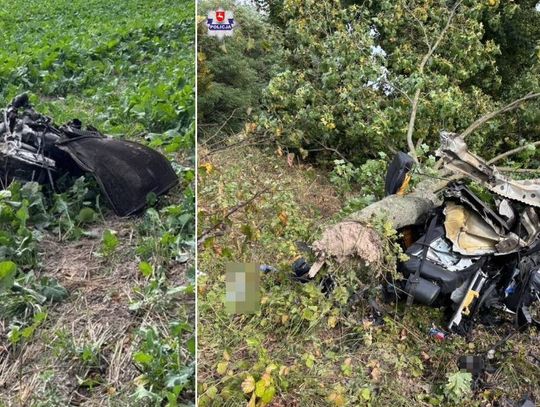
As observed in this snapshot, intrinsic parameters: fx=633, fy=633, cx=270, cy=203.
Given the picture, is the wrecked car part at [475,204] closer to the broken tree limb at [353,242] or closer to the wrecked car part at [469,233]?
the wrecked car part at [469,233]

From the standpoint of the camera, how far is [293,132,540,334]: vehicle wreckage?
382cm

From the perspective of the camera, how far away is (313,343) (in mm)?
3430

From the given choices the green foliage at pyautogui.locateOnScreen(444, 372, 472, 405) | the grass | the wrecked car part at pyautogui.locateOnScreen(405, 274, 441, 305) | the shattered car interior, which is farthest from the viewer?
the shattered car interior

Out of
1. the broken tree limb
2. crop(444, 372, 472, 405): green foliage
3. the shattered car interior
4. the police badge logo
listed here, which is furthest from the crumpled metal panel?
crop(444, 372, 472, 405): green foliage

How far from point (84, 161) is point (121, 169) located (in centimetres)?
25

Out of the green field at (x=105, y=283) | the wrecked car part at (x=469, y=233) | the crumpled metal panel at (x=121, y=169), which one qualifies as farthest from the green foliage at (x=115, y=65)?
the wrecked car part at (x=469, y=233)

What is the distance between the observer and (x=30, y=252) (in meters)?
3.51

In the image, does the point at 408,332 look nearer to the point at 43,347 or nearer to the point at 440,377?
the point at 440,377

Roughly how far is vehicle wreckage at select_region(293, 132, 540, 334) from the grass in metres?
0.18

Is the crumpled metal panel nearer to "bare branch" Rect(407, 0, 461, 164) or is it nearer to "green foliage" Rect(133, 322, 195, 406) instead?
"green foliage" Rect(133, 322, 195, 406)

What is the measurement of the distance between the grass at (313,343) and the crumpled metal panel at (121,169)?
35 cm

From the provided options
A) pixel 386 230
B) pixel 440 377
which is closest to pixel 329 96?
pixel 386 230

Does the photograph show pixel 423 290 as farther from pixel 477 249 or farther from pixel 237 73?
pixel 237 73

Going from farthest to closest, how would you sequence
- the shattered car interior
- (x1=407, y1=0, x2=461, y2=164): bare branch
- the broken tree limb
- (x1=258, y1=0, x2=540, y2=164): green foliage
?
(x1=258, y1=0, x2=540, y2=164): green foliage < (x1=407, y1=0, x2=461, y2=164): bare branch < the shattered car interior < the broken tree limb
